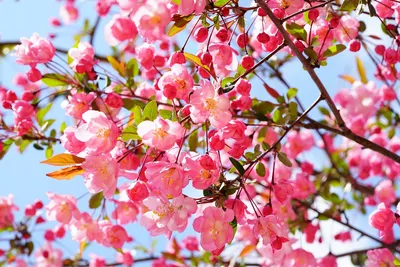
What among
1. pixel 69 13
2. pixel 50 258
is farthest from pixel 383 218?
pixel 69 13

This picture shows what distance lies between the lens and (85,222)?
220 cm

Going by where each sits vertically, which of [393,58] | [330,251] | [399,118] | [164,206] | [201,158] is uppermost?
[399,118]

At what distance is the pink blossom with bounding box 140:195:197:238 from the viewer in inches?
59.5

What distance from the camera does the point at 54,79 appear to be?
2189 mm

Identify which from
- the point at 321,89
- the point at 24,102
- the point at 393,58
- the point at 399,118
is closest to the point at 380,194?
the point at 399,118

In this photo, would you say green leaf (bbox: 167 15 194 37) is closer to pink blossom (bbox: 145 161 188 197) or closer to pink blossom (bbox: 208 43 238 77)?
pink blossom (bbox: 208 43 238 77)

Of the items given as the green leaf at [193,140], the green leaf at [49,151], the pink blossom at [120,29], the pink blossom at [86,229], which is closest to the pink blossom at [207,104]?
the green leaf at [193,140]

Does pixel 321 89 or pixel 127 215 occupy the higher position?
pixel 321 89

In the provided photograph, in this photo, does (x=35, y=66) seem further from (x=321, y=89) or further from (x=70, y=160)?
(x=321, y=89)

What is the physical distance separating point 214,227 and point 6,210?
1874 mm

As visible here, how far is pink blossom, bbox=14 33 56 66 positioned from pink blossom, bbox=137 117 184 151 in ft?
2.46

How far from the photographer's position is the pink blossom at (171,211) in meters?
1.51

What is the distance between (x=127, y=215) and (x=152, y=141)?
0.90 meters

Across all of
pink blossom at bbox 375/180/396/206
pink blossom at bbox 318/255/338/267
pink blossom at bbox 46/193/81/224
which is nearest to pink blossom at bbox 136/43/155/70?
pink blossom at bbox 46/193/81/224
